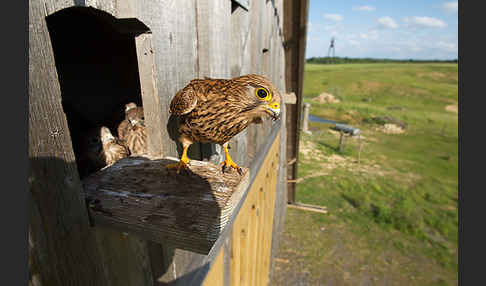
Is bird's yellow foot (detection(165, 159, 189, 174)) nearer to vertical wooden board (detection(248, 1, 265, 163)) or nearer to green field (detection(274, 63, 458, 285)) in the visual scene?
vertical wooden board (detection(248, 1, 265, 163))

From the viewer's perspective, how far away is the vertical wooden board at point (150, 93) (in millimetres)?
950

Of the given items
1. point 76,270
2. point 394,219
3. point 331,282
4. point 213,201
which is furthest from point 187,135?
point 394,219

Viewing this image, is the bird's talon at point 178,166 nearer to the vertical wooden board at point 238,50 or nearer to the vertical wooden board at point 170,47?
the vertical wooden board at point 170,47

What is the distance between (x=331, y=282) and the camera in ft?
19.4

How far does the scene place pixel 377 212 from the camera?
8289 millimetres

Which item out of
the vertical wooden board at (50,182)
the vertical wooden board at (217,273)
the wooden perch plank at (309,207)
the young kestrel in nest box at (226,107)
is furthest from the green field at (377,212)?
the vertical wooden board at (50,182)

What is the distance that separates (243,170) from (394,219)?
28.0 feet

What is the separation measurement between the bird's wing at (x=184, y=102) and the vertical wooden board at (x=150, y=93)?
0.21 ft

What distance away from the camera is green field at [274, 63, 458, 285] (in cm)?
629

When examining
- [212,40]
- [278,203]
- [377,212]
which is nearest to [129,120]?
[212,40]

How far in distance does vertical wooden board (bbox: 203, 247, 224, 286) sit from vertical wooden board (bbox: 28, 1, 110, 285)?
1.22 m

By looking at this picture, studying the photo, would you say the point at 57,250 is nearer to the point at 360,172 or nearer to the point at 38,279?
the point at 38,279

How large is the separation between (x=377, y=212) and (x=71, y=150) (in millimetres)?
Answer: 9224

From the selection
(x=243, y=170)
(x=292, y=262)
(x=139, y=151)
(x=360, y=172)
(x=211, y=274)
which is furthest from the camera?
(x=360, y=172)
